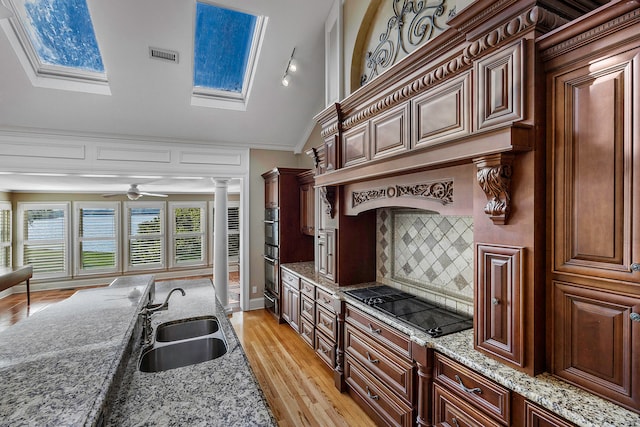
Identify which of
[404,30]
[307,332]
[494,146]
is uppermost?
[404,30]

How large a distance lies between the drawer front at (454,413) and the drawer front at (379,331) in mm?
280

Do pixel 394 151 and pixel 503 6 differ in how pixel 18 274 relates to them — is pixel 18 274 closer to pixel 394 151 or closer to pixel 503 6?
pixel 394 151

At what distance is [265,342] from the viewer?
12.7 ft

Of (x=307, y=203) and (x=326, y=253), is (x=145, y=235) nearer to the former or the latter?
(x=307, y=203)

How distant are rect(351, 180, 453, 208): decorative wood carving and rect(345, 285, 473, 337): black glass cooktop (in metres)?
0.80

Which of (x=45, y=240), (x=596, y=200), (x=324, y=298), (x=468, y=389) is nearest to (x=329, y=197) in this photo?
(x=324, y=298)

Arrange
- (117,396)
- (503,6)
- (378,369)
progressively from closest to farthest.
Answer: (117,396) → (503,6) → (378,369)

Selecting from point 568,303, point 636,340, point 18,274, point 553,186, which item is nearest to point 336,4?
point 553,186

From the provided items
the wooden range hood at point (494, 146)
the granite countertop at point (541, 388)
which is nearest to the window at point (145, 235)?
the wooden range hood at point (494, 146)

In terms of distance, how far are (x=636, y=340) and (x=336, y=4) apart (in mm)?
3605

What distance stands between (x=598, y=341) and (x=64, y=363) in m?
2.16

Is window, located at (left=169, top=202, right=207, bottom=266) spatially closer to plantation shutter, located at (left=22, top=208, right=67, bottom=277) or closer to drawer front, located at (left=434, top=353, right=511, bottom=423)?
plantation shutter, located at (left=22, top=208, right=67, bottom=277)

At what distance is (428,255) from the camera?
259 centimetres

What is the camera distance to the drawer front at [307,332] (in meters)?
3.45
